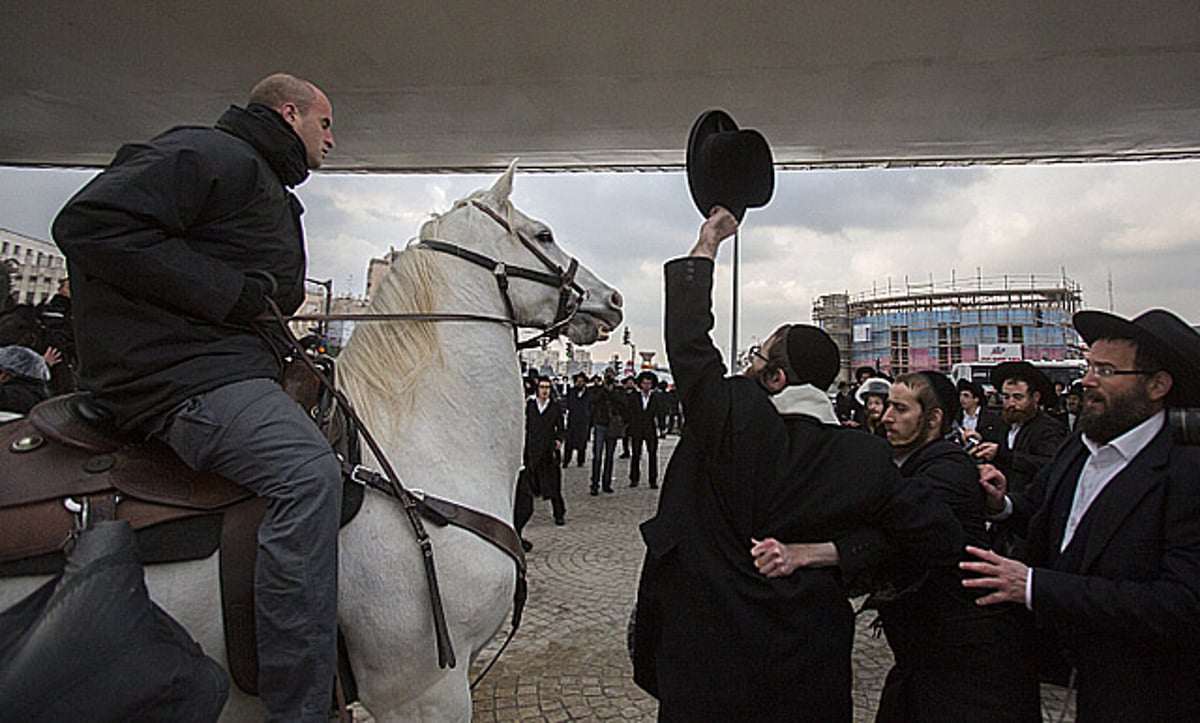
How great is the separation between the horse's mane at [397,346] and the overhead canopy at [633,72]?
158 inches

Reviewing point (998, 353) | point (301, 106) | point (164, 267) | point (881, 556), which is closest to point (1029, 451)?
point (881, 556)

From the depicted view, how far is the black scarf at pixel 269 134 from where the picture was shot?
2.21 metres

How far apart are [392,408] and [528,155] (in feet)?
26.4

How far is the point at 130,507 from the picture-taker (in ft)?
6.49

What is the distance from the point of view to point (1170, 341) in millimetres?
2109

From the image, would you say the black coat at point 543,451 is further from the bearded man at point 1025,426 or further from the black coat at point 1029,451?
the black coat at point 1029,451

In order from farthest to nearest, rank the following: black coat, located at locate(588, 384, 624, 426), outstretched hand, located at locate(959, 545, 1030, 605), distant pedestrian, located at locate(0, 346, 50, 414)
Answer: black coat, located at locate(588, 384, 624, 426) < distant pedestrian, located at locate(0, 346, 50, 414) < outstretched hand, located at locate(959, 545, 1030, 605)

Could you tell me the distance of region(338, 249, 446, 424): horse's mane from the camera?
101 inches

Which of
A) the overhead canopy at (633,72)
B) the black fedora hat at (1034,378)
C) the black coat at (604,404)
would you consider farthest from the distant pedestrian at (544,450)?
the black fedora hat at (1034,378)

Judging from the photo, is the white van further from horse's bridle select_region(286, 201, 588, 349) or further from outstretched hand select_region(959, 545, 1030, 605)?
outstretched hand select_region(959, 545, 1030, 605)

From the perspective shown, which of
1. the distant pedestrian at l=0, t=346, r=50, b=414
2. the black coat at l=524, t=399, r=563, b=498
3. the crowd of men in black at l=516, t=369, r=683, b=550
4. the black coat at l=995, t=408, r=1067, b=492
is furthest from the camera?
the crowd of men in black at l=516, t=369, r=683, b=550

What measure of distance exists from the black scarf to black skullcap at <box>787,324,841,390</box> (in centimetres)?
187

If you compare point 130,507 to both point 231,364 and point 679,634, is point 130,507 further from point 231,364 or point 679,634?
point 679,634

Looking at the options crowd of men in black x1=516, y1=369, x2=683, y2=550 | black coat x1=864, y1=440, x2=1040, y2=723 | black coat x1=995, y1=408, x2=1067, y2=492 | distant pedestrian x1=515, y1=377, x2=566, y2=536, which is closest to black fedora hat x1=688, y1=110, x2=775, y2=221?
black coat x1=864, y1=440, x2=1040, y2=723
